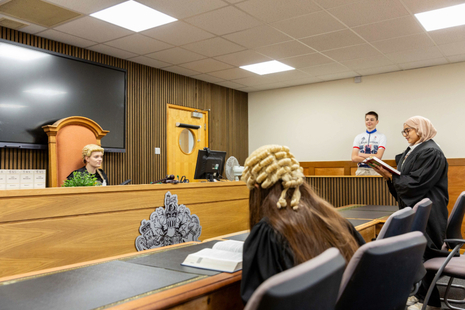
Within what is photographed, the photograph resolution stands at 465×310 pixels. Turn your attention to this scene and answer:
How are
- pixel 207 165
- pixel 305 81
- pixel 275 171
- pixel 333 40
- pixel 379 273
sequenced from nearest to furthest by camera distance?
1. pixel 379 273
2. pixel 275 171
3. pixel 207 165
4. pixel 333 40
5. pixel 305 81

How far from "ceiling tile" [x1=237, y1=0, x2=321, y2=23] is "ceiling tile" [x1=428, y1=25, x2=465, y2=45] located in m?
1.73

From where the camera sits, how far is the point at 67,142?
4.61 meters

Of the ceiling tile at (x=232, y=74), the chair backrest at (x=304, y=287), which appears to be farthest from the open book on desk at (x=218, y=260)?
the ceiling tile at (x=232, y=74)

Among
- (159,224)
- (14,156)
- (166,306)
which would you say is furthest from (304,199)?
(14,156)

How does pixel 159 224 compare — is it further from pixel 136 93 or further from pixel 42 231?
pixel 136 93

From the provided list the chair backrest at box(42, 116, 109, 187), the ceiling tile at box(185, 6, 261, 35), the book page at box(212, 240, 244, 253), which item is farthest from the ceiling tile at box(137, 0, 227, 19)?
the book page at box(212, 240, 244, 253)

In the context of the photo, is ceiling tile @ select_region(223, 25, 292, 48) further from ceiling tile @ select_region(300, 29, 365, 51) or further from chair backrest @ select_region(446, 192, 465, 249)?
chair backrest @ select_region(446, 192, 465, 249)

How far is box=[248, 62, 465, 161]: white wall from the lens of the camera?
19.4ft

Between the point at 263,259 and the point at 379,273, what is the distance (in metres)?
0.33

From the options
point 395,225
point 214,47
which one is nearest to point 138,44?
point 214,47

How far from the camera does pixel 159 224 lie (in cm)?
315

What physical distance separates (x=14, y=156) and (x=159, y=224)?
233cm

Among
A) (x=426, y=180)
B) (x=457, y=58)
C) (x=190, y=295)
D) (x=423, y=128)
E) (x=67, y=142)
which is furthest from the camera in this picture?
(x=457, y=58)

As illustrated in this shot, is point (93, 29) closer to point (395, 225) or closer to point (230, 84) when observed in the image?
point (230, 84)
